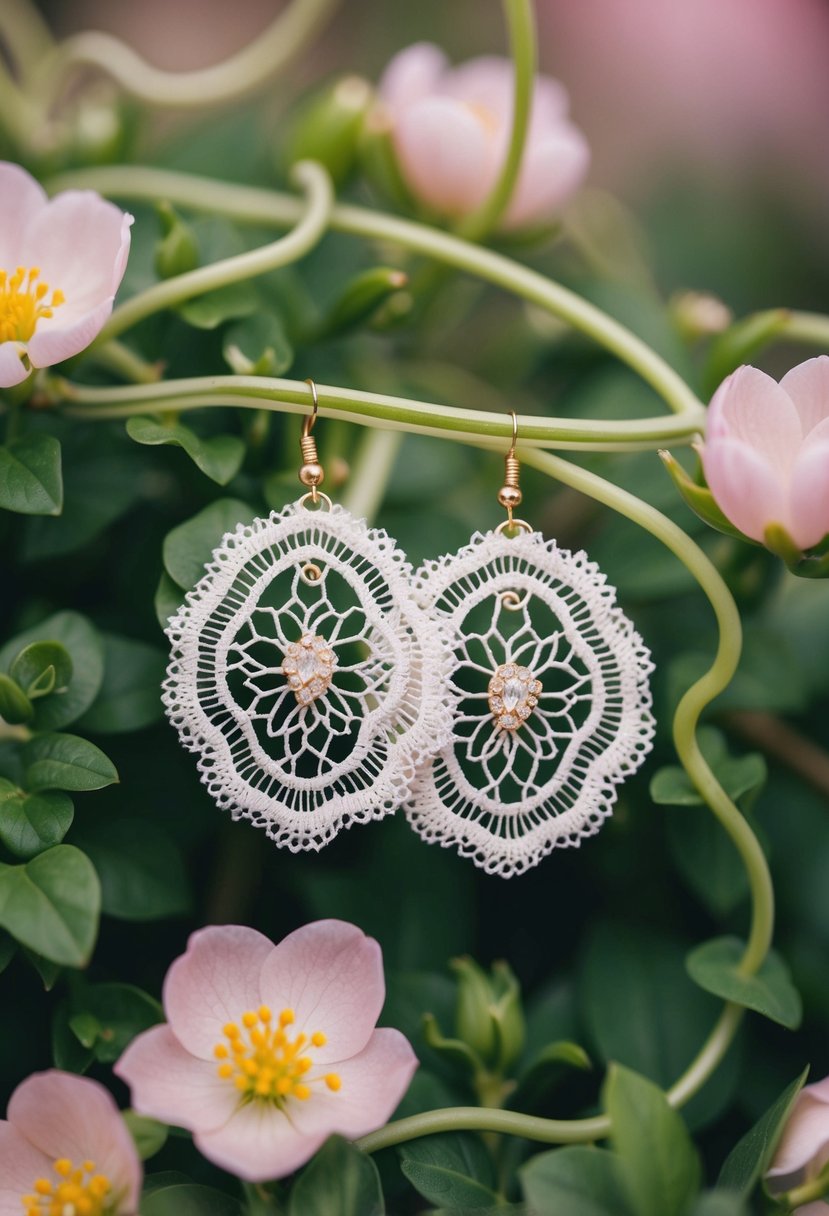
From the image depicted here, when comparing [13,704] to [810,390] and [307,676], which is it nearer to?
[307,676]

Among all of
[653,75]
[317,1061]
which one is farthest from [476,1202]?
[653,75]


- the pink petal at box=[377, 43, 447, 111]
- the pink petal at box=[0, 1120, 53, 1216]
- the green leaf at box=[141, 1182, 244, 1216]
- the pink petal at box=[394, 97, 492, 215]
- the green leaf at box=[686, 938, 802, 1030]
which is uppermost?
the pink petal at box=[377, 43, 447, 111]

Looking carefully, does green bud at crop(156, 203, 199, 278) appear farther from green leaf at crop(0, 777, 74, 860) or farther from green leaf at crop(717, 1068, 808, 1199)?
green leaf at crop(717, 1068, 808, 1199)

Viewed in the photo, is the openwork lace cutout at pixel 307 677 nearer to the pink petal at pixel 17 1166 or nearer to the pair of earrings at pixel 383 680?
the pair of earrings at pixel 383 680

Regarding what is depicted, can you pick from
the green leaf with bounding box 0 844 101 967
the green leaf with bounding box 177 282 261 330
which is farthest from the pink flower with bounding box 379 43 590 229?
the green leaf with bounding box 0 844 101 967

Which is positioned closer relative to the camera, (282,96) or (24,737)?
(24,737)

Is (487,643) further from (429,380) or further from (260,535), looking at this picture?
(429,380)

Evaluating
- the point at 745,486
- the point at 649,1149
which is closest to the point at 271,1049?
the point at 649,1149
